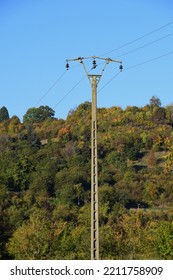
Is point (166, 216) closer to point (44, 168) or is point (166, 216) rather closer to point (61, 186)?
point (61, 186)

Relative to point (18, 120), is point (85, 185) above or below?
below

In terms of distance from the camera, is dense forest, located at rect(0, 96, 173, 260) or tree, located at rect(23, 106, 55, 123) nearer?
dense forest, located at rect(0, 96, 173, 260)

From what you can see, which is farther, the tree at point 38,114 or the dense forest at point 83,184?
the tree at point 38,114

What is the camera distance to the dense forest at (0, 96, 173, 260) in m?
43.7

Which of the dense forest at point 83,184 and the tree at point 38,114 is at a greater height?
the tree at point 38,114

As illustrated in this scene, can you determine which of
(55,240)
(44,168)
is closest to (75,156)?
(44,168)

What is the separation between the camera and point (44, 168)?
117062mm

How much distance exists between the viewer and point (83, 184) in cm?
11162

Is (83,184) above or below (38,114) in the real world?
below

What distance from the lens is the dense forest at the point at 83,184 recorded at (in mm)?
43719

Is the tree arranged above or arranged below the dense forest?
above

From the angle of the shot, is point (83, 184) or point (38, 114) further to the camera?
point (38, 114)

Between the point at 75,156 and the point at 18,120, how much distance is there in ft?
176
